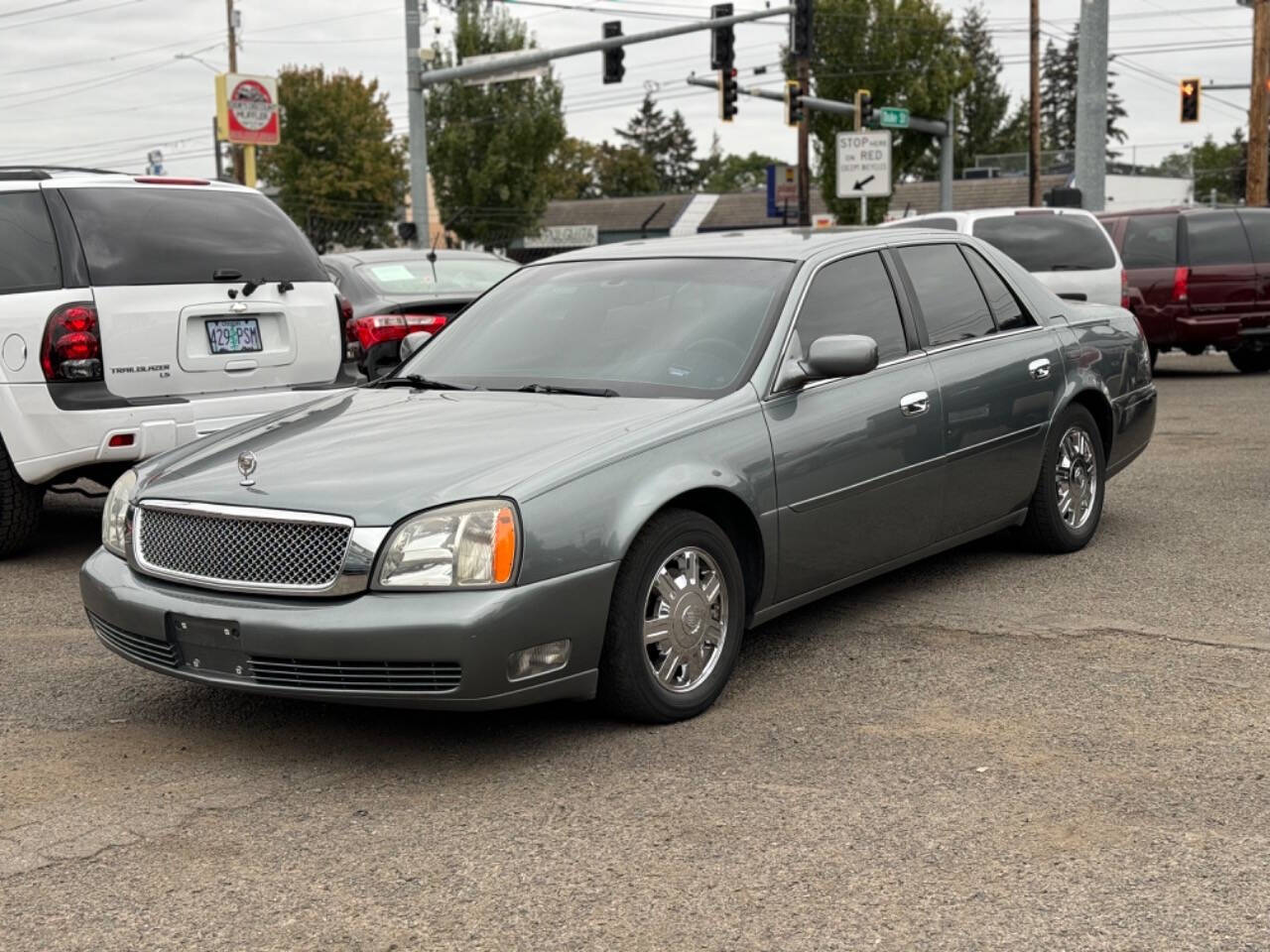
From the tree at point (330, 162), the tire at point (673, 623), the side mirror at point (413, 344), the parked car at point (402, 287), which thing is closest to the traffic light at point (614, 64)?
the parked car at point (402, 287)

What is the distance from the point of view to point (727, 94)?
1236 inches

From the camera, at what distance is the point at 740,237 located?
6402 mm

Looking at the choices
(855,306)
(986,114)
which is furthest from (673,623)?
(986,114)

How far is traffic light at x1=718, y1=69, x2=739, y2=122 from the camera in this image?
3106 cm

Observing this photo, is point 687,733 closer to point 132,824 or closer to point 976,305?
point 132,824

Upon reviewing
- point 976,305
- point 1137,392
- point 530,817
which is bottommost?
point 530,817

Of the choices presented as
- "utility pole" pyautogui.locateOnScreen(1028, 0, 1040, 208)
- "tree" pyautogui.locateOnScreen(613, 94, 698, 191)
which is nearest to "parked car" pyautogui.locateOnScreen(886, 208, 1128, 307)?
"utility pole" pyautogui.locateOnScreen(1028, 0, 1040, 208)

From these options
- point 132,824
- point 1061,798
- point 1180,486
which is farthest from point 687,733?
point 1180,486

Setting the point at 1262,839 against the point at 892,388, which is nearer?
the point at 1262,839

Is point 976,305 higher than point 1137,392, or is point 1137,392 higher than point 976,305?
point 976,305

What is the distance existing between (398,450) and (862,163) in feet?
65.2

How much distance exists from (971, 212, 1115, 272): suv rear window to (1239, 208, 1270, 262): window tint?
81.0 inches

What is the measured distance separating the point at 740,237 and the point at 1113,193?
71.7 meters

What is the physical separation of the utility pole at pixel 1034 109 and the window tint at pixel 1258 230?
22857mm
